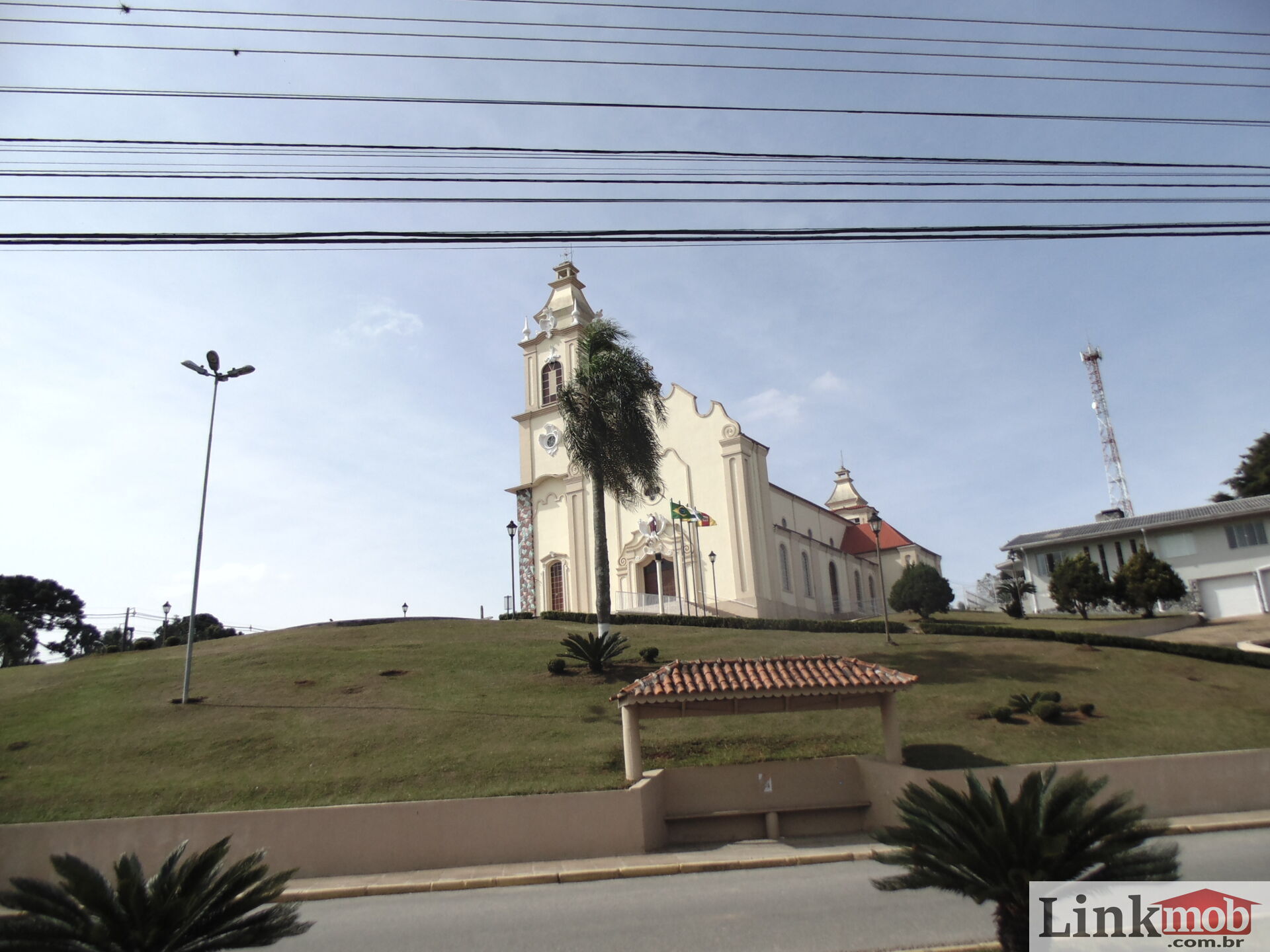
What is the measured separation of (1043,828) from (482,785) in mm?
12976

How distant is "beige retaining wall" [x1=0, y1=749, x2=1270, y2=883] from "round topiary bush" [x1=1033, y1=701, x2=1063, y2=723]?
174 inches

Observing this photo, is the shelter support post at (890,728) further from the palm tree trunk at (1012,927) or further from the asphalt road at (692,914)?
the palm tree trunk at (1012,927)

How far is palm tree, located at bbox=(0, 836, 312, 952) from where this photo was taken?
6312 mm

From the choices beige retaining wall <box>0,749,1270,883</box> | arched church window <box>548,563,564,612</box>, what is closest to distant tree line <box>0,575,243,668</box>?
arched church window <box>548,563,564,612</box>

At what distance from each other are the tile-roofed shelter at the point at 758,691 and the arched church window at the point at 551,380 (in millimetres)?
35682

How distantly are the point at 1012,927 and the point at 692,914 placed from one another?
4.85 metres

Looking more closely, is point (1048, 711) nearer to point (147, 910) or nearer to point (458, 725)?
point (458, 725)

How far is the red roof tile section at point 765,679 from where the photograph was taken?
16.8 meters

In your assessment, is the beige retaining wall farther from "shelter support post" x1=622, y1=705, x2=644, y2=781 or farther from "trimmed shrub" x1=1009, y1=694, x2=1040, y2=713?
"trimmed shrub" x1=1009, y1=694, x2=1040, y2=713

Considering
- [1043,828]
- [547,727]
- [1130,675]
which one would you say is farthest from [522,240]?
[1130,675]

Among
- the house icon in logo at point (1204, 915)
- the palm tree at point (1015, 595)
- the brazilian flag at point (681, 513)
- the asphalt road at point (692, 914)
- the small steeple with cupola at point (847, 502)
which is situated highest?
the small steeple with cupola at point (847, 502)

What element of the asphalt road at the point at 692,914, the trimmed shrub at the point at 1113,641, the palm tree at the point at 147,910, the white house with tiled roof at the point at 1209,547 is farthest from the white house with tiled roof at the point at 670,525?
the palm tree at the point at 147,910

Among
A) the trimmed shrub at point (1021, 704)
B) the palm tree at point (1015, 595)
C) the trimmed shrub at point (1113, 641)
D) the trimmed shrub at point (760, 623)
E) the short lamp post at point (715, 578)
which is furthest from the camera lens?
the short lamp post at point (715, 578)

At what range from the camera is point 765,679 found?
56.6ft
